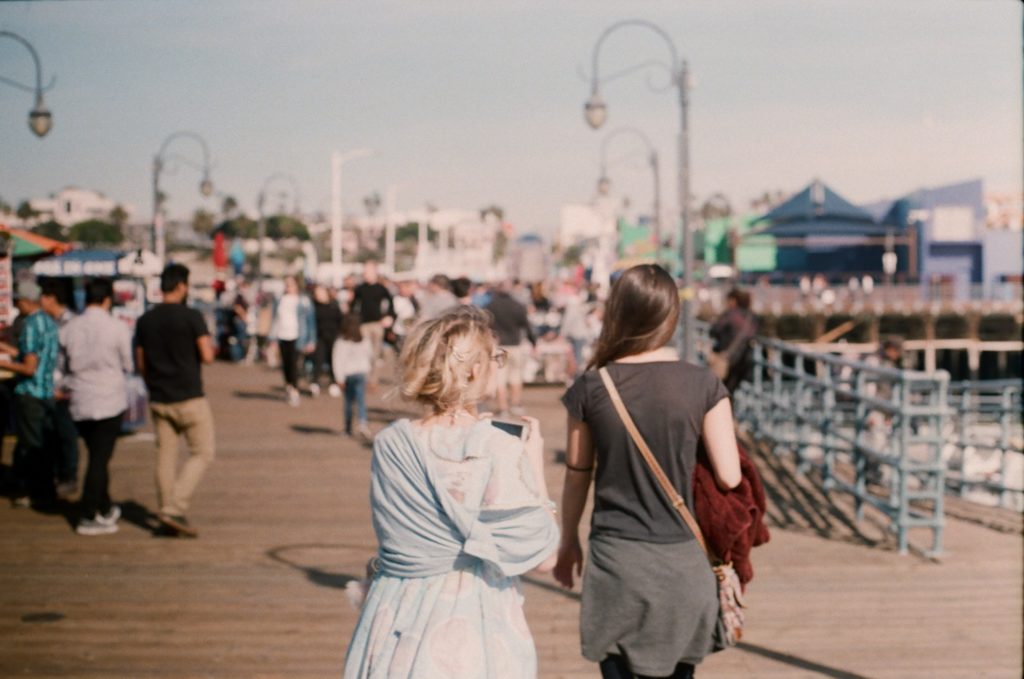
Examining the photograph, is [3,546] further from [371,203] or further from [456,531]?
[371,203]

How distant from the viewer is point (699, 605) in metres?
3.55

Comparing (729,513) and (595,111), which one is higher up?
(595,111)

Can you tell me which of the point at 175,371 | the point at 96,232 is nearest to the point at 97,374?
the point at 175,371

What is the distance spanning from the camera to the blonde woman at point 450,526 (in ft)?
10.4

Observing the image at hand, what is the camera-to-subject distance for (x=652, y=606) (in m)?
3.52

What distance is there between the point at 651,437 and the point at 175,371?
17.6 ft

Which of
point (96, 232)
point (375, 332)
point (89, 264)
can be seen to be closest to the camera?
point (89, 264)

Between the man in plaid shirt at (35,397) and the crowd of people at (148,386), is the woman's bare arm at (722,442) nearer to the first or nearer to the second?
the crowd of people at (148,386)

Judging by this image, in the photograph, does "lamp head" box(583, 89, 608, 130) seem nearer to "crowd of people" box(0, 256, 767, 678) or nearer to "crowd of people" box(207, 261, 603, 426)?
"crowd of people" box(207, 261, 603, 426)

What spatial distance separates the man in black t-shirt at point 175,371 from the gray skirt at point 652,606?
5.21m

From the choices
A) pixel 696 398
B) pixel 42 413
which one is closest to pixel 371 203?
pixel 42 413

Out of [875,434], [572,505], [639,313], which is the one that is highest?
[639,313]

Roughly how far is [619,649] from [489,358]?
2.97ft

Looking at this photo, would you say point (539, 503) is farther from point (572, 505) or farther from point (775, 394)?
point (775, 394)
